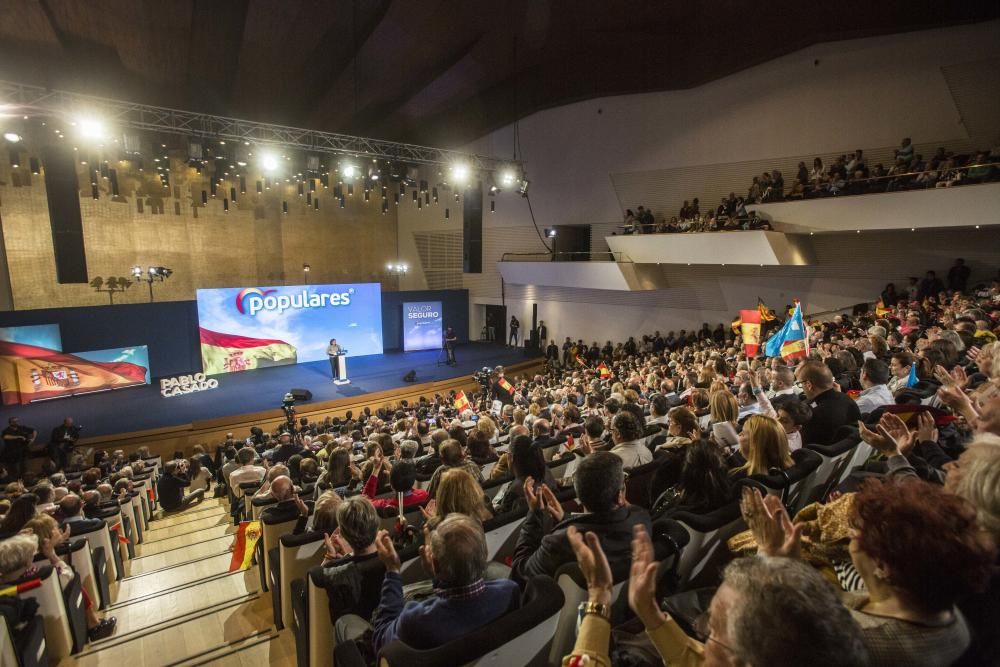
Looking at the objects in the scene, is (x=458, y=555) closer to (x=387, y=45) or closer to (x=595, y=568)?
(x=595, y=568)

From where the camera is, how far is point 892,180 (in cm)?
907

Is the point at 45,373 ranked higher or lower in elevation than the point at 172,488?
higher

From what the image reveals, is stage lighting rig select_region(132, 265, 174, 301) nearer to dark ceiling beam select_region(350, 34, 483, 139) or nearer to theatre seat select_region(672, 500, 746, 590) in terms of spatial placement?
dark ceiling beam select_region(350, 34, 483, 139)

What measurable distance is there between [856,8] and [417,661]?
45.6ft

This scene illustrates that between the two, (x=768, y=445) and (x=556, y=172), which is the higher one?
(x=556, y=172)

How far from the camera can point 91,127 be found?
25.4 ft

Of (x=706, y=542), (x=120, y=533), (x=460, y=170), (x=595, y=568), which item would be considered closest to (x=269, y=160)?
(x=460, y=170)

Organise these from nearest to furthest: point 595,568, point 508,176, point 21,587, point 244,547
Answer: point 595,568 < point 21,587 < point 244,547 < point 508,176

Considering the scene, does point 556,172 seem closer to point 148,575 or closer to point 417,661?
point 148,575

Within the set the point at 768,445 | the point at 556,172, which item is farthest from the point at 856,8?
the point at 768,445

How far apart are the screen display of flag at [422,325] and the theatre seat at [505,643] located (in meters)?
15.9

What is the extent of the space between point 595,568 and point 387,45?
516 inches

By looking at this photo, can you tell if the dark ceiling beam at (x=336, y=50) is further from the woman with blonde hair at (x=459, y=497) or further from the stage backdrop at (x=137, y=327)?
the woman with blonde hair at (x=459, y=497)

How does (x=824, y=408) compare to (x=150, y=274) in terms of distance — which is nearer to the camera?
(x=824, y=408)
